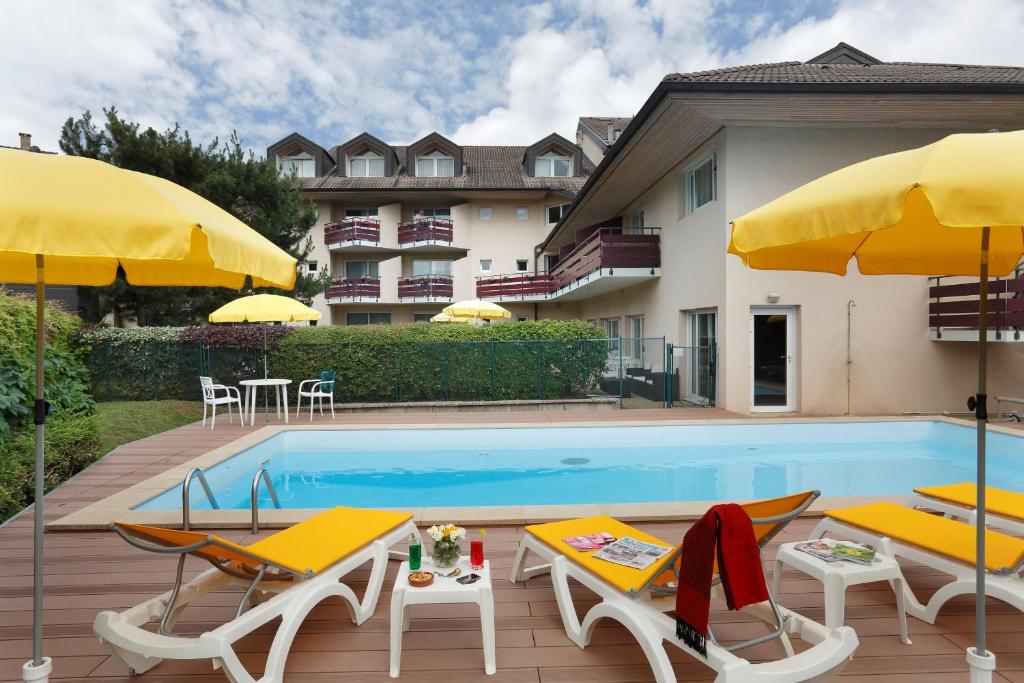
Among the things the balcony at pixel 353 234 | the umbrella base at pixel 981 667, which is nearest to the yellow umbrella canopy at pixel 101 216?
the umbrella base at pixel 981 667

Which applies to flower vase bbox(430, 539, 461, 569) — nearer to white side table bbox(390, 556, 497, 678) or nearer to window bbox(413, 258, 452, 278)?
white side table bbox(390, 556, 497, 678)

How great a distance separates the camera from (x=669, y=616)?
8.50 ft

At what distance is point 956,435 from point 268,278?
10912 mm

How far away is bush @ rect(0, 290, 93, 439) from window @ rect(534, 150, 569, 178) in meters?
23.6

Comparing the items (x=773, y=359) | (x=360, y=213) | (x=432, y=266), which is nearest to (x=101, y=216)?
(x=773, y=359)

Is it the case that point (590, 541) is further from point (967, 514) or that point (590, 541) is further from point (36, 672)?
point (967, 514)

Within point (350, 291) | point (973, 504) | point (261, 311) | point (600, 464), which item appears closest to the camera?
point (973, 504)

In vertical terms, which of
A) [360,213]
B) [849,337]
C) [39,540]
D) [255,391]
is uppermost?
[360,213]

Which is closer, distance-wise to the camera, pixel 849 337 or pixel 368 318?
pixel 849 337

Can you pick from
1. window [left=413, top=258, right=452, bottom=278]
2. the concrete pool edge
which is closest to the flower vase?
the concrete pool edge

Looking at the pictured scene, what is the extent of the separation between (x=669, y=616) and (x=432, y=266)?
27202mm

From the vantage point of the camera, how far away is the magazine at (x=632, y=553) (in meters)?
2.95

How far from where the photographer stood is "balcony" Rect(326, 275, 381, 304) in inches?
1049

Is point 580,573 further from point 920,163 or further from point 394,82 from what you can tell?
point 394,82
